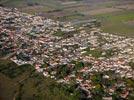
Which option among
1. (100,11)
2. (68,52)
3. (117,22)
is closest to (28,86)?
(68,52)

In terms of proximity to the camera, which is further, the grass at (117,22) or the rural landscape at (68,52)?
the grass at (117,22)

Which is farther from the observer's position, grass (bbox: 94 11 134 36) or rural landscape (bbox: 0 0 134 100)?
grass (bbox: 94 11 134 36)

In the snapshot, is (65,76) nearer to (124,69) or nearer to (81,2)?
(124,69)

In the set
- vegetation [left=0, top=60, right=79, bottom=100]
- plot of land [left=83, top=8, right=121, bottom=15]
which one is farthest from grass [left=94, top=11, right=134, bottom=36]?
vegetation [left=0, top=60, right=79, bottom=100]

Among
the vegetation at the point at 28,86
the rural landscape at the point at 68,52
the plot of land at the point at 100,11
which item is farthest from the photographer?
the plot of land at the point at 100,11

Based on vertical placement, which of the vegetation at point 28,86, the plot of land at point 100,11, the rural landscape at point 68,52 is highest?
the plot of land at point 100,11

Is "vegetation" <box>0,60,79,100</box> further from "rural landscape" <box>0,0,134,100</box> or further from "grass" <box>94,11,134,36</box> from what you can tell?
"grass" <box>94,11,134,36</box>

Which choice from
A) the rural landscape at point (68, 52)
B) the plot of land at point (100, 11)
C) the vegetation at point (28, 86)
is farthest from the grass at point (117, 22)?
Answer: the vegetation at point (28, 86)

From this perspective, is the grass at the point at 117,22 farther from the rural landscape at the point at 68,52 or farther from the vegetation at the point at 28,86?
Result: the vegetation at the point at 28,86

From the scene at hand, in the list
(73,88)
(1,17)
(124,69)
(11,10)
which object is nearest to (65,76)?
(73,88)
